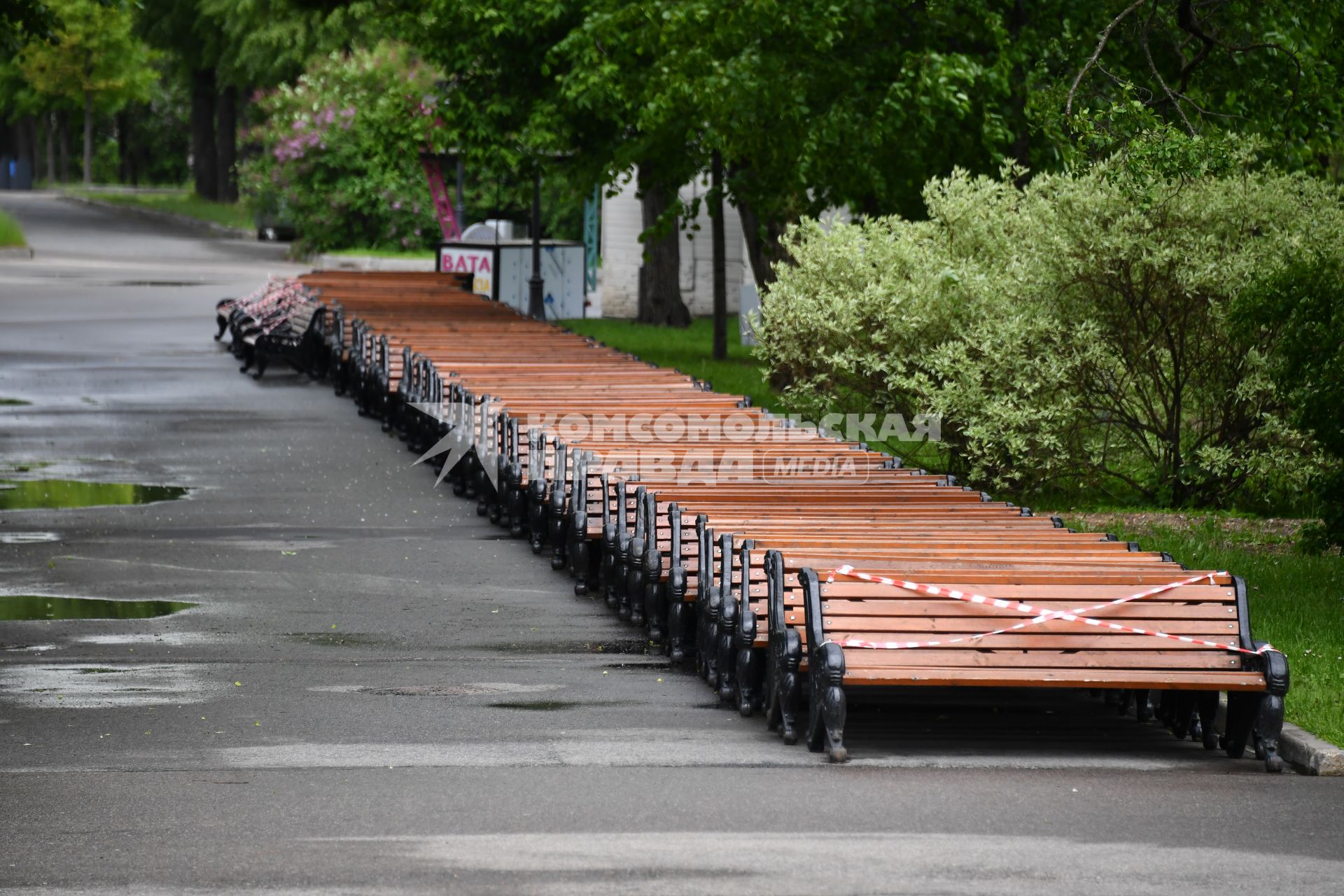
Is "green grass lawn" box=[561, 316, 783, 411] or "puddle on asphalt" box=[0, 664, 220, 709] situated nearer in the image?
"puddle on asphalt" box=[0, 664, 220, 709]

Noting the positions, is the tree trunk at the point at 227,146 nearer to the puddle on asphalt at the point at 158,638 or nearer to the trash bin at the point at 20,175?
the trash bin at the point at 20,175

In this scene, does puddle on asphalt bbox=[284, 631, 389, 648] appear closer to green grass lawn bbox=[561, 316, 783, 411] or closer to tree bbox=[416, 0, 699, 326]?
green grass lawn bbox=[561, 316, 783, 411]

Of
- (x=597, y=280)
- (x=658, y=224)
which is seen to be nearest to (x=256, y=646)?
(x=658, y=224)

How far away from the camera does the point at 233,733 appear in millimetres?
8594

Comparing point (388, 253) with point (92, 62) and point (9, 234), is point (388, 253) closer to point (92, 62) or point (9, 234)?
point (9, 234)

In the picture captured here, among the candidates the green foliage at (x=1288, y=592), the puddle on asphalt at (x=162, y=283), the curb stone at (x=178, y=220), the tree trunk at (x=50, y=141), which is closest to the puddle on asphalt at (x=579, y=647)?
the green foliage at (x=1288, y=592)

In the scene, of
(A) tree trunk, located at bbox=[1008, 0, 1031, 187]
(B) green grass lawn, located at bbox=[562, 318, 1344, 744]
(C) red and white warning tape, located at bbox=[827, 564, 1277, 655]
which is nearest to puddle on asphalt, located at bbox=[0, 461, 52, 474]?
(B) green grass lawn, located at bbox=[562, 318, 1344, 744]

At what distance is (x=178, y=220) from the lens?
213ft

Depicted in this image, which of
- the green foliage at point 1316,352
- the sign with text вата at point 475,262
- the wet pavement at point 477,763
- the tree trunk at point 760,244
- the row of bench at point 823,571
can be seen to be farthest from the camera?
the sign with text вата at point 475,262

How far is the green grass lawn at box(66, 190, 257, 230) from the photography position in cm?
6300

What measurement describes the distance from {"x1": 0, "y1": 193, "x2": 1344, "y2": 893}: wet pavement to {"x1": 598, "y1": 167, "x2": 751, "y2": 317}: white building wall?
72.6ft

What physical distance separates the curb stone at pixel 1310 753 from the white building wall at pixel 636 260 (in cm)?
2817

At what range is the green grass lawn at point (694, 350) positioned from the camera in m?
23.5

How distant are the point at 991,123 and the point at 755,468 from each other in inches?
259
